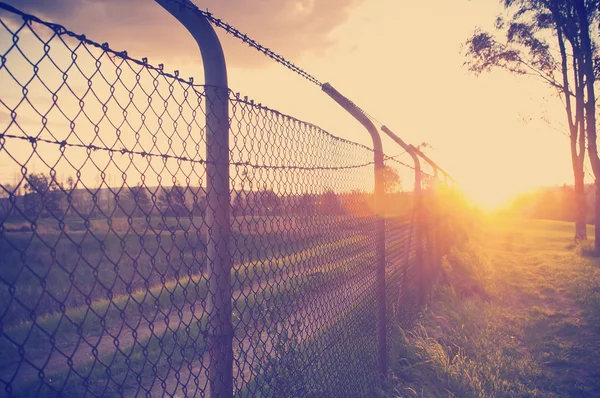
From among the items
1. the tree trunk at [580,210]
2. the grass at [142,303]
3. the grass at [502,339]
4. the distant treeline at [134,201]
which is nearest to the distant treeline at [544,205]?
the tree trunk at [580,210]

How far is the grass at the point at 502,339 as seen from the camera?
3.99 metres

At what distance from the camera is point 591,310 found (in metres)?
6.55

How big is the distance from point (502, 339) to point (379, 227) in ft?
8.62

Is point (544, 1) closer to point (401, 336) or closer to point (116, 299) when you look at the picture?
point (401, 336)

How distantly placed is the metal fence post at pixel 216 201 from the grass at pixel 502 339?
2348mm

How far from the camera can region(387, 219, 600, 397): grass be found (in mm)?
3990

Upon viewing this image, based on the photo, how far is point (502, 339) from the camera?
5.34 m

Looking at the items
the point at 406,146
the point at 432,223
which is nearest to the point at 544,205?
the point at 432,223

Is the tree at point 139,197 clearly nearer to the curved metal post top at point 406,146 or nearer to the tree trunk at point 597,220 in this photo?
the curved metal post top at point 406,146

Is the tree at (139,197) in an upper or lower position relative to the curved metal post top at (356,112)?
lower

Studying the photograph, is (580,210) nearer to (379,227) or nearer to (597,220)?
(597,220)

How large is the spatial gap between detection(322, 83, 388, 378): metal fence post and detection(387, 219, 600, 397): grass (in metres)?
0.37

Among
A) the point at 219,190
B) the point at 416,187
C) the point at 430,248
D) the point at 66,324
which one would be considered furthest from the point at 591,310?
the point at 66,324

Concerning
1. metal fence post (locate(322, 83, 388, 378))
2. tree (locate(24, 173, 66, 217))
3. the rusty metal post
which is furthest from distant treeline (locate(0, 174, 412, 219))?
the rusty metal post
